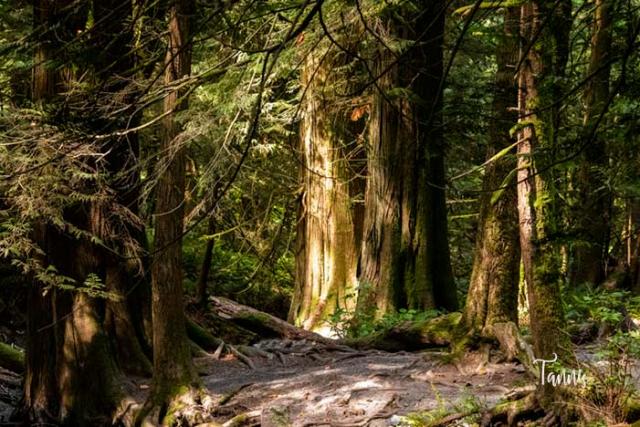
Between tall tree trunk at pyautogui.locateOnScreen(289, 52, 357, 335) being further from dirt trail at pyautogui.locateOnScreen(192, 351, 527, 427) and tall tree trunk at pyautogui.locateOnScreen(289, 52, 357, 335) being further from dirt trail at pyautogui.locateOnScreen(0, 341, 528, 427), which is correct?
dirt trail at pyautogui.locateOnScreen(192, 351, 527, 427)

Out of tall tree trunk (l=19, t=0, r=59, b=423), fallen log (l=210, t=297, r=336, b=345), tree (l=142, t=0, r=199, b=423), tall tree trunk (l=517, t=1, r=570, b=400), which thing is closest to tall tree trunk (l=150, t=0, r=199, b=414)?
tree (l=142, t=0, r=199, b=423)

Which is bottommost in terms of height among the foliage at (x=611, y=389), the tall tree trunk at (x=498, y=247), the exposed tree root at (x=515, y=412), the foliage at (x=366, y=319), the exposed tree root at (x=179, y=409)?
the exposed tree root at (x=179, y=409)

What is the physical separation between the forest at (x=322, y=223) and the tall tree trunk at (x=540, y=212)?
0.02 metres

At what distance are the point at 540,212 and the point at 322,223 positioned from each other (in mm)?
9097

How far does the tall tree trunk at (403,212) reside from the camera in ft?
41.8

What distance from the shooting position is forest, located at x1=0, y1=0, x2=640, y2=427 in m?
5.35

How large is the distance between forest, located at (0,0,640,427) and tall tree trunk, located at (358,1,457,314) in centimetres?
4

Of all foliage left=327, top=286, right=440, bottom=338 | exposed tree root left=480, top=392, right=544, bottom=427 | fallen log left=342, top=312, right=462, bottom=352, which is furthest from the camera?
foliage left=327, top=286, right=440, bottom=338

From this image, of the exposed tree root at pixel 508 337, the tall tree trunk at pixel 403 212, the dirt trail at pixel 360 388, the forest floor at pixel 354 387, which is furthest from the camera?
the tall tree trunk at pixel 403 212

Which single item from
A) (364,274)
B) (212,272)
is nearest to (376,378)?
(364,274)

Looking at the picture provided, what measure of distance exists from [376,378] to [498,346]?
1.36 m

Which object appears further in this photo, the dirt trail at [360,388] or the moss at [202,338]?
the moss at [202,338]

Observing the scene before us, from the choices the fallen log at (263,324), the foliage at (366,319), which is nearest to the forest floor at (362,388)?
the foliage at (366,319)

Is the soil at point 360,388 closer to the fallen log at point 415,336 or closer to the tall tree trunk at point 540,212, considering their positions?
the fallen log at point 415,336
